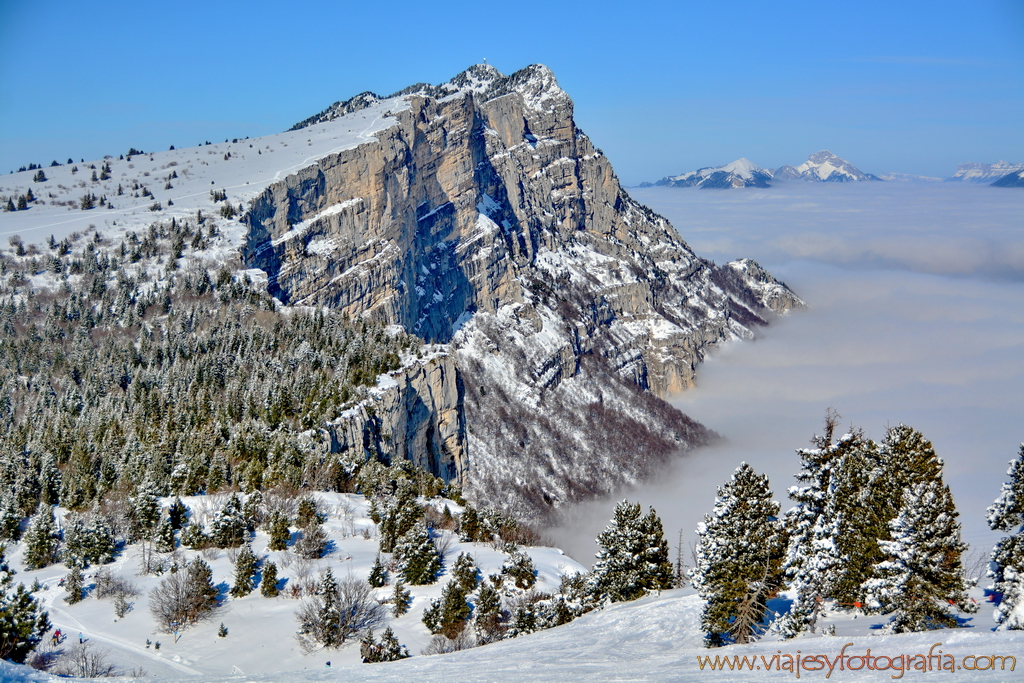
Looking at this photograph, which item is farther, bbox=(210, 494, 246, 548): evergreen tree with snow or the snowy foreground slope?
bbox=(210, 494, 246, 548): evergreen tree with snow

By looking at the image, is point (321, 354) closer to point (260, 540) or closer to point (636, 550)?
point (260, 540)

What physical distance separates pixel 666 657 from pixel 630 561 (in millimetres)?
13606

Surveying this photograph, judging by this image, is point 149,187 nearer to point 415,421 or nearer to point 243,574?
point 415,421

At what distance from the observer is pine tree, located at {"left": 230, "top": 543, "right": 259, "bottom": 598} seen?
49.5 m

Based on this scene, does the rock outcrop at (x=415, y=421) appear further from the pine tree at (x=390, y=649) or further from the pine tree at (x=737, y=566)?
the pine tree at (x=737, y=566)

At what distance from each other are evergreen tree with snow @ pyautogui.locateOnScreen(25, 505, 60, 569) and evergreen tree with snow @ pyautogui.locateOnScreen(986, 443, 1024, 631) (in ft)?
183

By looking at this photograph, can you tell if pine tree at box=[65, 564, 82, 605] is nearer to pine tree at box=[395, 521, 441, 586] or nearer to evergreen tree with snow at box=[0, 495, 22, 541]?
evergreen tree with snow at box=[0, 495, 22, 541]

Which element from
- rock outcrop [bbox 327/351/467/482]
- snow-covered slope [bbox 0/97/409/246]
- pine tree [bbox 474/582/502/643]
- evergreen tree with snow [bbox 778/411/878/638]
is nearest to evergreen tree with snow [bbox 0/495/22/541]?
rock outcrop [bbox 327/351/467/482]

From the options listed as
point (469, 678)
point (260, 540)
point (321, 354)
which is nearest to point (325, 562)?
point (260, 540)

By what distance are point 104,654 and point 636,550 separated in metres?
29.9

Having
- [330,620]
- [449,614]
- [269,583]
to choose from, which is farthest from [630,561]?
[269,583]

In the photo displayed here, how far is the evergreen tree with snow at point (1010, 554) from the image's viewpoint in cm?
2978


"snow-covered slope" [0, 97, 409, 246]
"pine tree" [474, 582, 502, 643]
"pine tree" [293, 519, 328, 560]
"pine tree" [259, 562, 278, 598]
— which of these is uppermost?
"snow-covered slope" [0, 97, 409, 246]

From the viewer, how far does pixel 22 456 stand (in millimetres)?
72875
